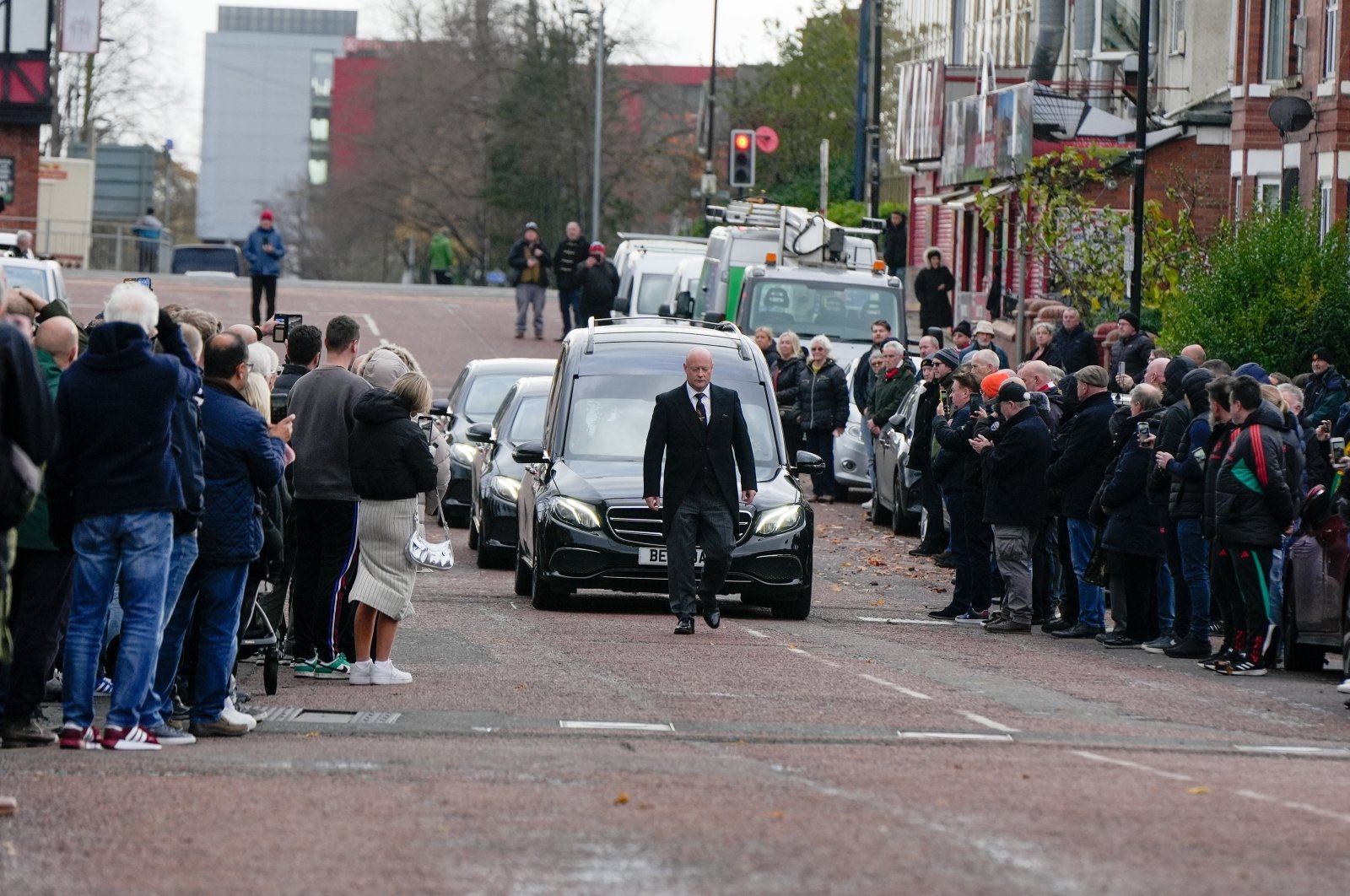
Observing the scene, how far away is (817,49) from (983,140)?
2023 cm

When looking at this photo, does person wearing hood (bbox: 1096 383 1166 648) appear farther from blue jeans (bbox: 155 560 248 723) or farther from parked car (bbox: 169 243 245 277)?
parked car (bbox: 169 243 245 277)

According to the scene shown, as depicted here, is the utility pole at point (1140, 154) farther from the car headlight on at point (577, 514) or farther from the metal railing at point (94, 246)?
the metal railing at point (94, 246)

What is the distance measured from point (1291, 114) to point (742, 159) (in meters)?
12.4

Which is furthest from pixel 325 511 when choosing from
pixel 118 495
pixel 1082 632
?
pixel 1082 632

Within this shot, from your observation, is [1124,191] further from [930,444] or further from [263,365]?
[263,365]

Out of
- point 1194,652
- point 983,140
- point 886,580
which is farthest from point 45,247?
point 1194,652

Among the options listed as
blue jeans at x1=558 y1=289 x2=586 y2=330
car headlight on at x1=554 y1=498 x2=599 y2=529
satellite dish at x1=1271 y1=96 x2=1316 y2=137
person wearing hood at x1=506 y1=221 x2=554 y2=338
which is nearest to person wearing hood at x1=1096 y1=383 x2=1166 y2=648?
car headlight on at x1=554 y1=498 x2=599 y2=529

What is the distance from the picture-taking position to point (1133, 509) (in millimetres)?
16188

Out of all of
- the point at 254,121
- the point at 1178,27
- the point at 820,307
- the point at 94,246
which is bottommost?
→ the point at 820,307

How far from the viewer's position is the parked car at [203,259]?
6881 cm

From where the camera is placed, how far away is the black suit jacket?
1572 centimetres

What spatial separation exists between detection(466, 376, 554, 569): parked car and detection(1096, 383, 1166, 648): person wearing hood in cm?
485

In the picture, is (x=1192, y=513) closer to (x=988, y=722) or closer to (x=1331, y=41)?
(x=988, y=722)

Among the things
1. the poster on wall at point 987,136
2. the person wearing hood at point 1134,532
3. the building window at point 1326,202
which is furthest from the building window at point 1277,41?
the person wearing hood at point 1134,532
